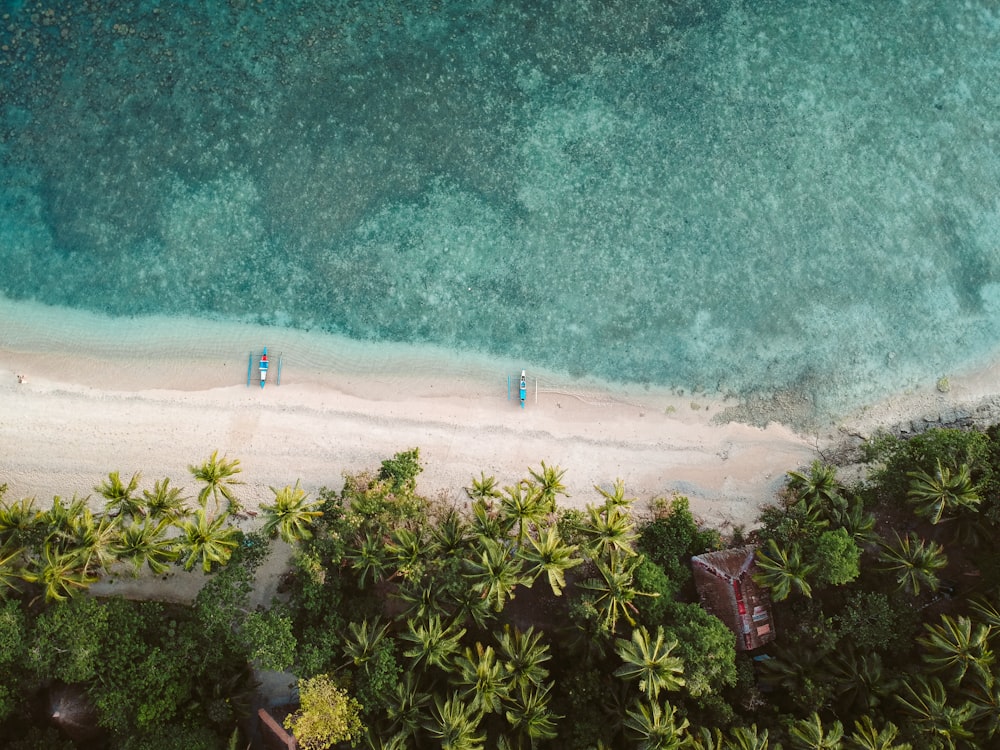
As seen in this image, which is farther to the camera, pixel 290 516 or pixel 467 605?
pixel 467 605

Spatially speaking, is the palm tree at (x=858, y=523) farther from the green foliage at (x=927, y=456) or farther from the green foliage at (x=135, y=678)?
the green foliage at (x=135, y=678)

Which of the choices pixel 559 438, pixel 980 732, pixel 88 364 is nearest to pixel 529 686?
pixel 559 438

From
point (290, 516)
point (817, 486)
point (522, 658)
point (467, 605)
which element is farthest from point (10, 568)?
point (817, 486)

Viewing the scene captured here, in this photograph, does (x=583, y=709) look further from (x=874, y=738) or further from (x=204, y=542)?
(x=204, y=542)

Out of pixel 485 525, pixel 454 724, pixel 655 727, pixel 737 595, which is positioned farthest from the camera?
pixel 737 595

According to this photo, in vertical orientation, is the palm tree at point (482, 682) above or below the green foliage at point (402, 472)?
below

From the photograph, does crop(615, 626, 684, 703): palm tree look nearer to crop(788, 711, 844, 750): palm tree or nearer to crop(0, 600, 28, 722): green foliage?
crop(788, 711, 844, 750): palm tree

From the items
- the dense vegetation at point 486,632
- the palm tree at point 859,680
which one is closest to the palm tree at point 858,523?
the dense vegetation at point 486,632

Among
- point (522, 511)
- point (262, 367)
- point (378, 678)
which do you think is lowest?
point (378, 678)
